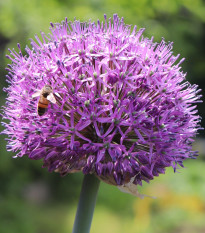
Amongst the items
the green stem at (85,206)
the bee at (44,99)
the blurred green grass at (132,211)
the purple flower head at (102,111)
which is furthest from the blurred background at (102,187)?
the green stem at (85,206)

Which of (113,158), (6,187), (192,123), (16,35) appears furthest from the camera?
(6,187)

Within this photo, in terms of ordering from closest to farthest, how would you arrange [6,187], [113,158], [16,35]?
→ [113,158], [16,35], [6,187]

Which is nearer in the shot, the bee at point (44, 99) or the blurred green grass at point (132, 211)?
the bee at point (44, 99)

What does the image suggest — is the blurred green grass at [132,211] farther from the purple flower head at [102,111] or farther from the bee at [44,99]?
the bee at [44,99]

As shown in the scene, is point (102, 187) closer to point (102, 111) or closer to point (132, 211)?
point (132, 211)

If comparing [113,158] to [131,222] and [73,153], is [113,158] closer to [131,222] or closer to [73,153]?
[73,153]

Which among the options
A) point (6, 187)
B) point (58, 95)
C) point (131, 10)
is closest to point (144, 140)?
point (58, 95)

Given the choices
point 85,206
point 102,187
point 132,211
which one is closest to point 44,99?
point 85,206
